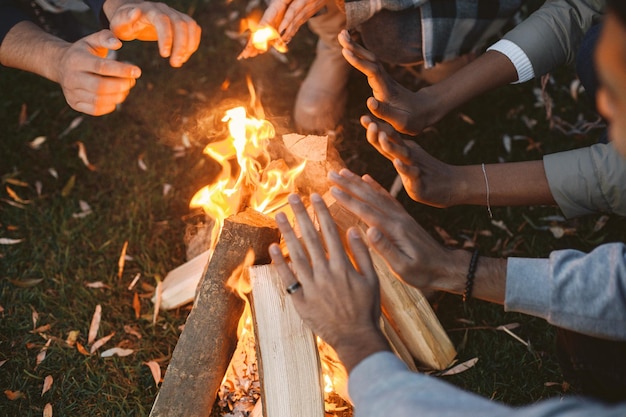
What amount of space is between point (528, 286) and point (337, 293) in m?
0.70

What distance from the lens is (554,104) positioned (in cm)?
397

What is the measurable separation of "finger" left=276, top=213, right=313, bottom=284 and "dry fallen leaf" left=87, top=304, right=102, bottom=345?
5.25 feet

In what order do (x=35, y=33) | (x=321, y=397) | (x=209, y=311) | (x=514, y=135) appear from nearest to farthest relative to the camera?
(x=321, y=397) < (x=209, y=311) < (x=35, y=33) < (x=514, y=135)

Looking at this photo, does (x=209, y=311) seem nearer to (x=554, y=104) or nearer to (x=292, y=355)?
(x=292, y=355)

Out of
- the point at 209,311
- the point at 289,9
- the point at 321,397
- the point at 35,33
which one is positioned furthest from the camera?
the point at 35,33

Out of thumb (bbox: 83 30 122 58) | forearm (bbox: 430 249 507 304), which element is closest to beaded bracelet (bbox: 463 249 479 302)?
forearm (bbox: 430 249 507 304)

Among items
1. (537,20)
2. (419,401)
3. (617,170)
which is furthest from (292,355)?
(537,20)

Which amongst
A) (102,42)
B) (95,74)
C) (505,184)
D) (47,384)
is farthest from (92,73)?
(505,184)

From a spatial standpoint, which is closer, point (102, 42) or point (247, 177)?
point (102, 42)

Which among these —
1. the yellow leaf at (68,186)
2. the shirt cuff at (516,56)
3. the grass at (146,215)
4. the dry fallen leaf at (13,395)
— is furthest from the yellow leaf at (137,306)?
the shirt cuff at (516,56)

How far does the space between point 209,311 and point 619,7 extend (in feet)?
5.75

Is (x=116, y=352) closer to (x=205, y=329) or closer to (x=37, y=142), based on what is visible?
(x=205, y=329)

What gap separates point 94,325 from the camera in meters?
2.98

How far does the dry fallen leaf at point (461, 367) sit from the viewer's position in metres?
2.77
